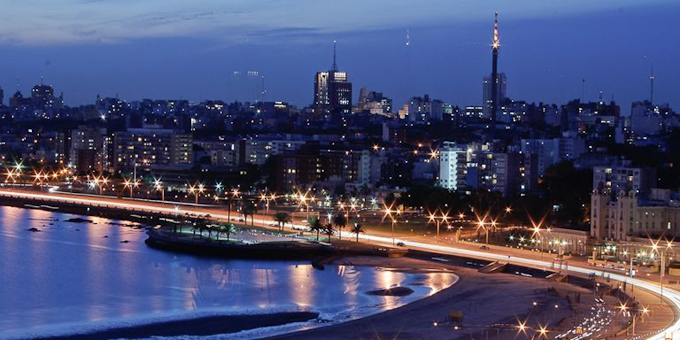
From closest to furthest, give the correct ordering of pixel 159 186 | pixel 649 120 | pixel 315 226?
pixel 315 226
pixel 159 186
pixel 649 120

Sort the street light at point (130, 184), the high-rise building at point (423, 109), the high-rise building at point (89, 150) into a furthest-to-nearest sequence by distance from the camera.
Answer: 1. the high-rise building at point (423, 109)
2. the high-rise building at point (89, 150)
3. the street light at point (130, 184)

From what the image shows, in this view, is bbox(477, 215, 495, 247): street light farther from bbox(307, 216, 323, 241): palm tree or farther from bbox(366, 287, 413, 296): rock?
bbox(366, 287, 413, 296): rock

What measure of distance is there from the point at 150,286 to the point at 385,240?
5.36 metres

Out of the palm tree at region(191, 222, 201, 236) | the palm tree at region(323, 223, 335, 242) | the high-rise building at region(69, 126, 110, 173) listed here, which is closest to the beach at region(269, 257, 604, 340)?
the palm tree at region(323, 223, 335, 242)

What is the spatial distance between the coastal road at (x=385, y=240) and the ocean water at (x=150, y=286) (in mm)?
1351

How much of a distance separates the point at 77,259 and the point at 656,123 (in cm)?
3173

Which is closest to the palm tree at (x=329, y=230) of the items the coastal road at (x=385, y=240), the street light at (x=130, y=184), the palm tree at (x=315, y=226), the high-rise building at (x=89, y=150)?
the palm tree at (x=315, y=226)

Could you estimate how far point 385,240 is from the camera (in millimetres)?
20750

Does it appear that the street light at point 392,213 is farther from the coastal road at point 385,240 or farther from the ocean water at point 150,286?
the ocean water at point 150,286

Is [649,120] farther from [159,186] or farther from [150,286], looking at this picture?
[150,286]

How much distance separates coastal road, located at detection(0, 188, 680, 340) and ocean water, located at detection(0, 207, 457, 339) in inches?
53.2

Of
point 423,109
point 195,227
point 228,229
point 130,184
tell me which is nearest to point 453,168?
point 130,184

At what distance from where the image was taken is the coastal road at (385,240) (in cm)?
1463

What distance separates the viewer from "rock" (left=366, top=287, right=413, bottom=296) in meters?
15.7
